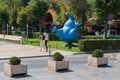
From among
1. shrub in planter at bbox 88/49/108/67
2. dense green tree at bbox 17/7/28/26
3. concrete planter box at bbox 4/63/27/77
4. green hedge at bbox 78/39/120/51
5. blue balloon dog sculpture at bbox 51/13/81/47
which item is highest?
dense green tree at bbox 17/7/28/26

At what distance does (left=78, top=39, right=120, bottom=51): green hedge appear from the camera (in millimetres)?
28516

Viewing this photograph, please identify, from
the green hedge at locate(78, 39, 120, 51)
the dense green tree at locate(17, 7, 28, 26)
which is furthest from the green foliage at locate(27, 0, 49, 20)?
the green hedge at locate(78, 39, 120, 51)

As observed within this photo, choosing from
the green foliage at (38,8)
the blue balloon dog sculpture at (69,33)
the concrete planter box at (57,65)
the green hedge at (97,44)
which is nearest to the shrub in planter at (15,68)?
the concrete planter box at (57,65)

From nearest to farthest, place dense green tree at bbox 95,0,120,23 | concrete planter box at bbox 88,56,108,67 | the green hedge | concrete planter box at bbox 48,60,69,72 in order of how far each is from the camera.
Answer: concrete planter box at bbox 48,60,69,72 → concrete planter box at bbox 88,56,108,67 → the green hedge → dense green tree at bbox 95,0,120,23

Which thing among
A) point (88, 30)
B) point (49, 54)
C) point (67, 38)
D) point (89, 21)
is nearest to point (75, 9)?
point (89, 21)

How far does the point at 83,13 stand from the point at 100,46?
73.0ft

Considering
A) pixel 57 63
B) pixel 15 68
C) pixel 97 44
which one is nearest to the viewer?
pixel 15 68

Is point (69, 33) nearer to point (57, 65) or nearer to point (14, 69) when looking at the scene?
point (57, 65)

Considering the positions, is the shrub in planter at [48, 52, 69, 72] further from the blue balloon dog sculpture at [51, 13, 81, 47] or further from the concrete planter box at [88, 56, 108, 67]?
the blue balloon dog sculpture at [51, 13, 81, 47]

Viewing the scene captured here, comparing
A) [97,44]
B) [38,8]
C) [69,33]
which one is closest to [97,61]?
[97,44]

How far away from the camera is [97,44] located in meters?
29.5

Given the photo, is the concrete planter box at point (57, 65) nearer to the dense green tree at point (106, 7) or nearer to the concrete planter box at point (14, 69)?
the concrete planter box at point (14, 69)

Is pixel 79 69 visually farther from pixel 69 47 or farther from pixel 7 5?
pixel 7 5

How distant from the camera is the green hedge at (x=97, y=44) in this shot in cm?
2852
